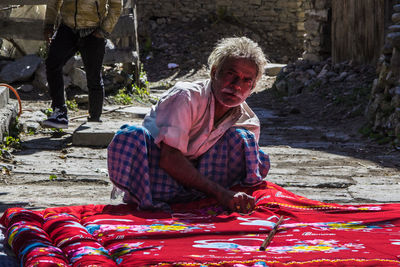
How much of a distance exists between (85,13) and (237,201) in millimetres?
3484

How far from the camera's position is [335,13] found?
35.8ft

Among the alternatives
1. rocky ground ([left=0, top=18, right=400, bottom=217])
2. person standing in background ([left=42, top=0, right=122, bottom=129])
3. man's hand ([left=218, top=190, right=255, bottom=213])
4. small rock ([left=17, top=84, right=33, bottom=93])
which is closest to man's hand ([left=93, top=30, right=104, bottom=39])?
person standing in background ([left=42, top=0, right=122, bottom=129])

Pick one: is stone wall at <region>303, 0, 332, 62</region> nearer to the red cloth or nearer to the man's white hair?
the man's white hair

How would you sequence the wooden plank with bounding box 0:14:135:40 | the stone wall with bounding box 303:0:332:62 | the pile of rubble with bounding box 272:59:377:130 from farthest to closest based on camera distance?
1. the stone wall with bounding box 303:0:332:62
2. the pile of rubble with bounding box 272:59:377:130
3. the wooden plank with bounding box 0:14:135:40

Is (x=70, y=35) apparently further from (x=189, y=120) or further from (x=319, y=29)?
(x=319, y=29)

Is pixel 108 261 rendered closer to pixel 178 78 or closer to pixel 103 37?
pixel 103 37

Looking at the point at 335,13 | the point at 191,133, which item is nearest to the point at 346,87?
the point at 335,13

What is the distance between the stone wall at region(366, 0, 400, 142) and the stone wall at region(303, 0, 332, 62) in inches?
142

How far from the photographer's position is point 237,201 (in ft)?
10.1

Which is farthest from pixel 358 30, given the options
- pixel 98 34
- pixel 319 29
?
pixel 98 34

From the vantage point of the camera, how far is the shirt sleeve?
10.2 ft

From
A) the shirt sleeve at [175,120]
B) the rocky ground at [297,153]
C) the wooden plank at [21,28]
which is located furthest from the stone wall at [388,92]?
the wooden plank at [21,28]

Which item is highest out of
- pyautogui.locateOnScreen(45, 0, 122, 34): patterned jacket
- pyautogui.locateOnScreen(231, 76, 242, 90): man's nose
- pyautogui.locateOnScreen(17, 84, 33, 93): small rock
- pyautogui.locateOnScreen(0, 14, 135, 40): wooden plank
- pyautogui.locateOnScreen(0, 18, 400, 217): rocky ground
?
pyautogui.locateOnScreen(45, 0, 122, 34): patterned jacket

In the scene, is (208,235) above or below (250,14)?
below
